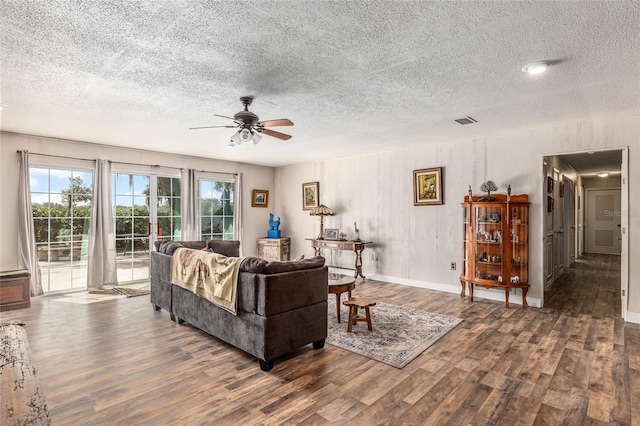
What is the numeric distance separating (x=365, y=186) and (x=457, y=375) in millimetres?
4618

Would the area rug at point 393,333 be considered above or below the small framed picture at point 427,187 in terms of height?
below

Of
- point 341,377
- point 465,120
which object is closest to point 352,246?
point 465,120

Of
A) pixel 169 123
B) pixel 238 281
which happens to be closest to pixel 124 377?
pixel 238 281

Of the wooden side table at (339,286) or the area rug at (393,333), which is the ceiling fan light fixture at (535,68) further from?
the wooden side table at (339,286)

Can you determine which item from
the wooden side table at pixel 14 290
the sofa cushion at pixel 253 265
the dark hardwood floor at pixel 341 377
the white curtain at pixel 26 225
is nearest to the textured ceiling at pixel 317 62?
the white curtain at pixel 26 225

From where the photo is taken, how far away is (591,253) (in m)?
10.5

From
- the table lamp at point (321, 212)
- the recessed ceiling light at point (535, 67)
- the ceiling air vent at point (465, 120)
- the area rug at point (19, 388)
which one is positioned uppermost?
the ceiling air vent at point (465, 120)

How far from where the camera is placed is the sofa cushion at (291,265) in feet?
9.67

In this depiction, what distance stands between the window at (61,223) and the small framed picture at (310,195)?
426 cm

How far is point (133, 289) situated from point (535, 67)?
637cm

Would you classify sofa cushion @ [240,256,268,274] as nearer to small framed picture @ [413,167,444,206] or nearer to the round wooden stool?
the round wooden stool

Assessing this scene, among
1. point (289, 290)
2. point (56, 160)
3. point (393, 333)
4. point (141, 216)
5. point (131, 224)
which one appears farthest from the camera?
point (141, 216)

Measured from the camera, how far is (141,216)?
21.5ft

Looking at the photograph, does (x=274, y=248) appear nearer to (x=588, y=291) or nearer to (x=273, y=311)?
(x=273, y=311)
